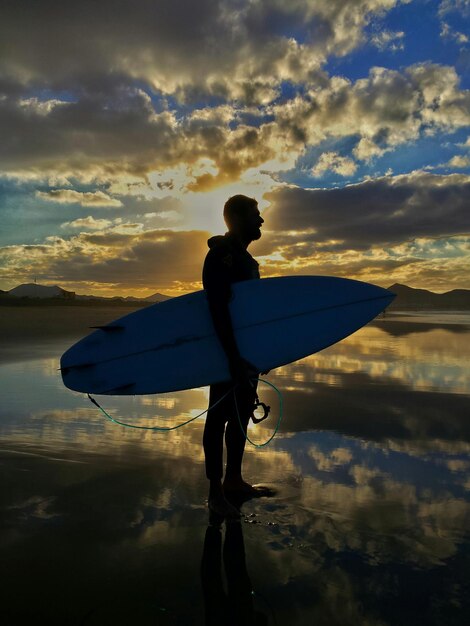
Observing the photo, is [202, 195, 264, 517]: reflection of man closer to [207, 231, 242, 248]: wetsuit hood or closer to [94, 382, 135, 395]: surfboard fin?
[207, 231, 242, 248]: wetsuit hood

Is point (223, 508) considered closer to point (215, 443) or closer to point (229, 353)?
point (215, 443)

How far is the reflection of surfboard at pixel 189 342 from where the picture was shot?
10.7ft

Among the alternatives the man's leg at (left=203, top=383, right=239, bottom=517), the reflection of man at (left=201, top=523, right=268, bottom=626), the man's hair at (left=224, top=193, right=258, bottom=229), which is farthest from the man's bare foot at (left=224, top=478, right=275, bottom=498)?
the man's hair at (left=224, top=193, right=258, bottom=229)

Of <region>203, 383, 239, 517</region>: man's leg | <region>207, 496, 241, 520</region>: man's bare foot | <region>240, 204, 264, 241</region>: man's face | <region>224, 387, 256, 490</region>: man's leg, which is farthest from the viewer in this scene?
<region>240, 204, 264, 241</region>: man's face

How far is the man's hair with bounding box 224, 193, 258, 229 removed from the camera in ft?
10.2

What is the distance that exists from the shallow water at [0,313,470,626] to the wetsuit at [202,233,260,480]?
0.26 meters

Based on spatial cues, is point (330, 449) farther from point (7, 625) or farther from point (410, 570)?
point (7, 625)

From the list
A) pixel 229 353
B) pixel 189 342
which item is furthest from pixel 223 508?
pixel 189 342

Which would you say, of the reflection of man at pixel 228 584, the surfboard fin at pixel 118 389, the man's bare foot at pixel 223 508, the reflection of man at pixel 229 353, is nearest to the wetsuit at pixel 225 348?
the reflection of man at pixel 229 353

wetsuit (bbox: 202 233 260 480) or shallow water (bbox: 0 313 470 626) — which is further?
wetsuit (bbox: 202 233 260 480)

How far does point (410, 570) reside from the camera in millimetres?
2062

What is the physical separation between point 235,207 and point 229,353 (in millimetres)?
980

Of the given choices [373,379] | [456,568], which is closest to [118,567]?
[456,568]

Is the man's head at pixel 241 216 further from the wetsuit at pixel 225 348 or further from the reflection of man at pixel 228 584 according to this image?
the reflection of man at pixel 228 584
